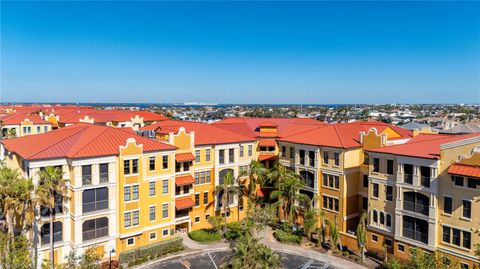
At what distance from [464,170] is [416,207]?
6567 millimetres

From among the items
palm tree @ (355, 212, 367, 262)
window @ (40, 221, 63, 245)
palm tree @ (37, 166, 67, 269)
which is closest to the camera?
palm tree @ (37, 166, 67, 269)

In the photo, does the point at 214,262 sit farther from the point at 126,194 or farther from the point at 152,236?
the point at 126,194

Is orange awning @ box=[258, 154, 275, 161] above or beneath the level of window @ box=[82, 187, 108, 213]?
above

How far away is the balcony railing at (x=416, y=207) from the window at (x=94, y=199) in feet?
101

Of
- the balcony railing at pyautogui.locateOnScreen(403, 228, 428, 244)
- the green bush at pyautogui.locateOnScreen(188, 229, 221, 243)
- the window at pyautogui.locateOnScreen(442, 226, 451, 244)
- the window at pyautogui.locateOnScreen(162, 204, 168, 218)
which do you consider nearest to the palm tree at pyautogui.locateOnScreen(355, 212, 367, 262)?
the balcony railing at pyautogui.locateOnScreen(403, 228, 428, 244)

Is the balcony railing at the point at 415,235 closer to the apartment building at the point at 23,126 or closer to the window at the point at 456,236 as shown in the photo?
the window at the point at 456,236

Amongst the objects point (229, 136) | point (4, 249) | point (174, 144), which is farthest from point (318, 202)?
point (4, 249)

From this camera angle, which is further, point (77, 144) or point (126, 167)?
point (126, 167)

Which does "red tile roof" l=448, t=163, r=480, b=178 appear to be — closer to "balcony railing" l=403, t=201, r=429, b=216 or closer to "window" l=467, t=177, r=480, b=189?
"window" l=467, t=177, r=480, b=189

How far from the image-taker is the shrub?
38.3 meters

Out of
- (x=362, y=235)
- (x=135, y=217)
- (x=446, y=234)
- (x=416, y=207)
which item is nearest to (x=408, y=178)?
(x=416, y=207)

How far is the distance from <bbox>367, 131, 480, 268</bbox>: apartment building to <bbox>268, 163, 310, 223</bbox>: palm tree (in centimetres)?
890

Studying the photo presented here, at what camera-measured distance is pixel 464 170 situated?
32281 mm

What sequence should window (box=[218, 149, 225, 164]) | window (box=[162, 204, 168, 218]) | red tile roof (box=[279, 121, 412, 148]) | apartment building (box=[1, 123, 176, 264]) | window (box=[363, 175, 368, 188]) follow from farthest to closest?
window (box=[218, 149, 225, 164])
red tile roof (box=[279, 121, 412, 148])
window (box=[363, 175, 368, 188])
window (box=[162, 204, 168, 218])
apartment building (box=[1, 123, 176, 264])
